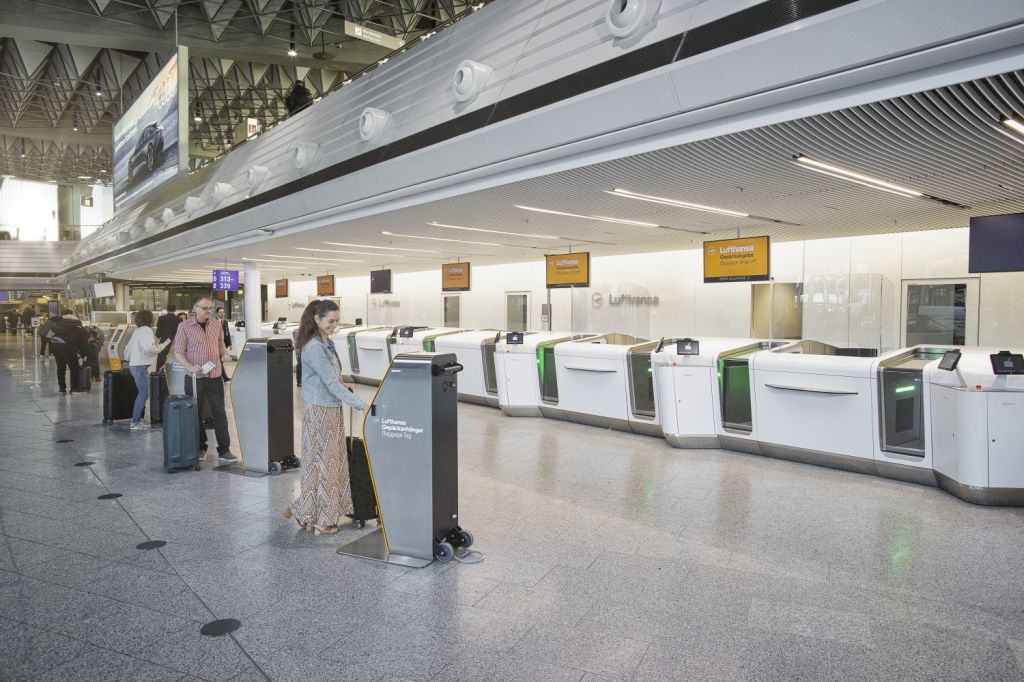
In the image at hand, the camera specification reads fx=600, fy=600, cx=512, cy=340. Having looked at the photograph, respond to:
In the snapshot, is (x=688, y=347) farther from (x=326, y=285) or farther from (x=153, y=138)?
(x=153, y=138)

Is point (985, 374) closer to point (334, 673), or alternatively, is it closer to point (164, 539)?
point (334, 673)

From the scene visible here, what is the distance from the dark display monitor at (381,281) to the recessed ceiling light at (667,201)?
989 centimetres

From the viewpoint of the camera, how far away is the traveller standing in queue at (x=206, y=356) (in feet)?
20.1

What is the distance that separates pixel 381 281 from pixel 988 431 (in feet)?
43.8

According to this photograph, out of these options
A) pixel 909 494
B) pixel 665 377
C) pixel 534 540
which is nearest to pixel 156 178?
pixel 665 377

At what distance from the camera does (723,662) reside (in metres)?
2.56

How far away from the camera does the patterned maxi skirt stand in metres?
4.16

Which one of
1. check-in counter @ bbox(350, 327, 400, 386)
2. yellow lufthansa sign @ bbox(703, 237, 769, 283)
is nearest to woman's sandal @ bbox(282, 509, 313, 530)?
yellow lufthansa sign @ bbox(703, 237, 769, 283)

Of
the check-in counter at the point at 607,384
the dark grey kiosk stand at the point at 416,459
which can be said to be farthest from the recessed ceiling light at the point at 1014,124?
the check-in counter at the point at 607,384

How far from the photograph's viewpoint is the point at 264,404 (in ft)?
18.5

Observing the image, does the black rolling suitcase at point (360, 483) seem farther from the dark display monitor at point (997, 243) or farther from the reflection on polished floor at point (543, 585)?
the dark display monitor at point (997, 243)

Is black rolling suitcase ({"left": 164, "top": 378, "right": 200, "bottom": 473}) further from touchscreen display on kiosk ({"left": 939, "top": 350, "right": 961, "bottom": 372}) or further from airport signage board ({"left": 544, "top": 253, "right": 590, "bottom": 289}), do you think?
touchscreen display on kiosk ({"left": 939, "top": 350, "right": 961, "bottom": 372})

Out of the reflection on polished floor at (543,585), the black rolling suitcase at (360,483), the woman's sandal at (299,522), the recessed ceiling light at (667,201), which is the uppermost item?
the recessed ceiling light at (667,201)

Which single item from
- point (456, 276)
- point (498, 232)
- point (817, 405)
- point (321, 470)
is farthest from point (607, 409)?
point (456, 276)
